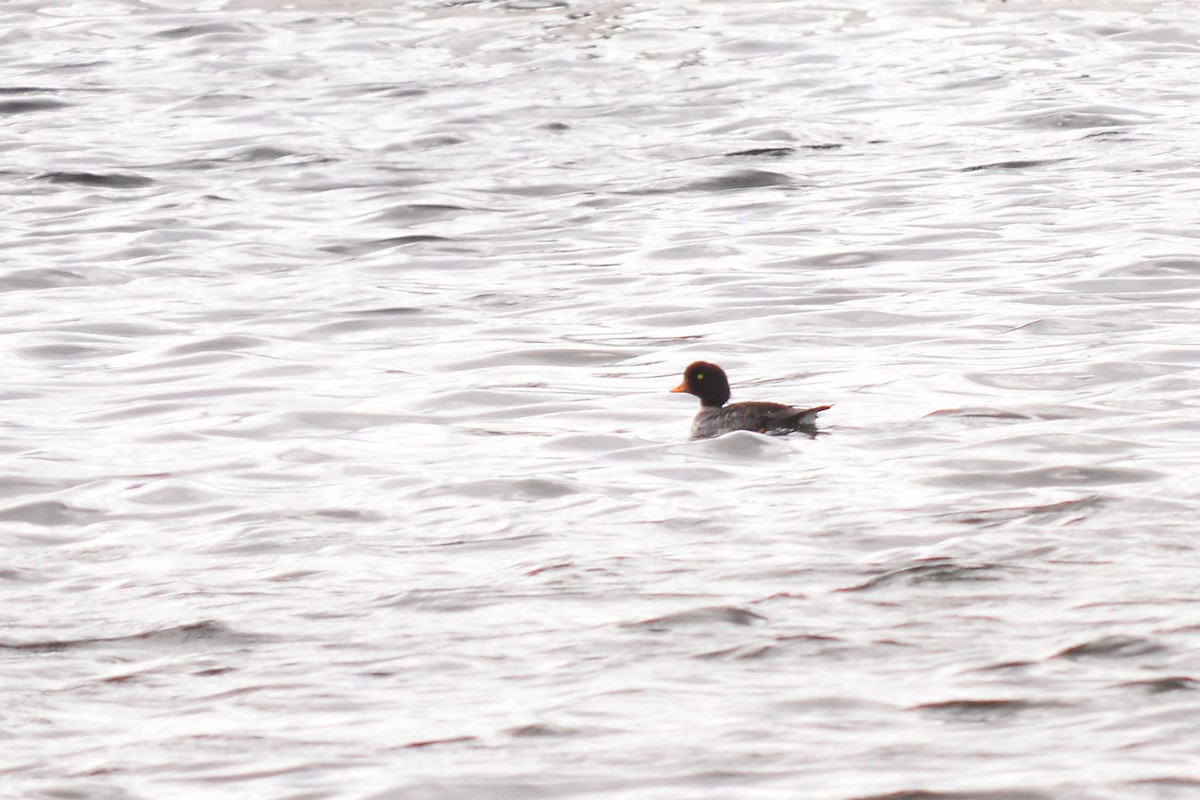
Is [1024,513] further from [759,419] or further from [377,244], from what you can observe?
[377,244]

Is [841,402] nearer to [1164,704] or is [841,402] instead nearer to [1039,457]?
[1039,457]

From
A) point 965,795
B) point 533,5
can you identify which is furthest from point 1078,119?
point 965,795

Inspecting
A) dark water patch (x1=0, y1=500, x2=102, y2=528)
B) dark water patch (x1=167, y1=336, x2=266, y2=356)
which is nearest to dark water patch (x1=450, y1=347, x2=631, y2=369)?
dark water patch (x1=167, y1=336, x2=266, y2=356)

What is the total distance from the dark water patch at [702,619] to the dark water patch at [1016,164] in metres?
12.2

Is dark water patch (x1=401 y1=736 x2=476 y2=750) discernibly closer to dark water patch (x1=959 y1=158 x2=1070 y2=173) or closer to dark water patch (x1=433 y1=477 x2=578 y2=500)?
dark water patch (x1=433 y1=477 x2=578 y2=500)

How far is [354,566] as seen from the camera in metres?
9.87

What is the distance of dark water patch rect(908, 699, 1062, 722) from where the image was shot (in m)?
7.57

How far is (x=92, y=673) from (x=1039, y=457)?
509 cm

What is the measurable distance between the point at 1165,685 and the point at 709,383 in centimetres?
486


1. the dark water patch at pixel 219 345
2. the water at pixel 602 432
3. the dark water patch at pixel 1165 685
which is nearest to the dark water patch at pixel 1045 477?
the water at pixel 602 432

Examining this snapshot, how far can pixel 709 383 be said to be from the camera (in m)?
12.3

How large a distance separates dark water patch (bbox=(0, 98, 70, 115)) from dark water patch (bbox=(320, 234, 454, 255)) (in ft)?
26.9

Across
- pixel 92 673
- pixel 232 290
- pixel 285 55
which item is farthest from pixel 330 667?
pixel 285 55

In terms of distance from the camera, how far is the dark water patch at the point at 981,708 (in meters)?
7.57
